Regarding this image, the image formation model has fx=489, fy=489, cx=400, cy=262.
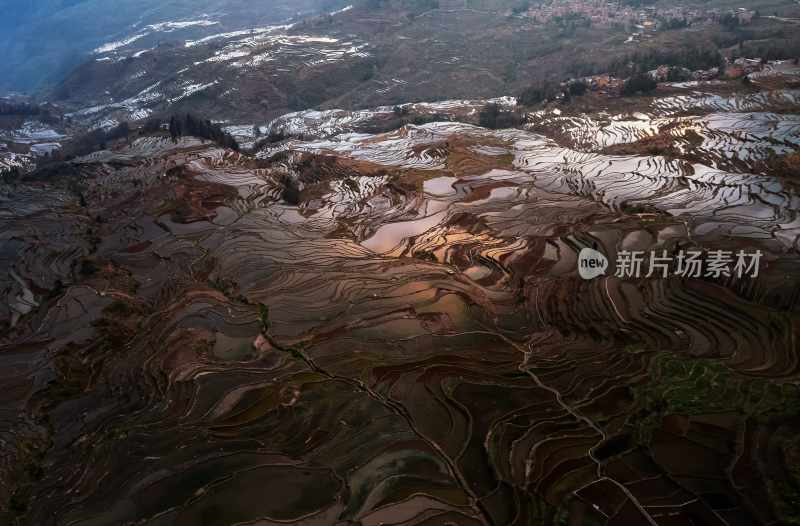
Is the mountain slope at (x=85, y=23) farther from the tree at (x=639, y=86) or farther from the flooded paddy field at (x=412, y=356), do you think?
the flooded paddy field at (x=412, y=356)

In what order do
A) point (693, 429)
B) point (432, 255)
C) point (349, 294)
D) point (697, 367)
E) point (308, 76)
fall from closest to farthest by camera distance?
point (693, 429), point (697, 367), point (349, 294), point (432, 255), point (308, 76)

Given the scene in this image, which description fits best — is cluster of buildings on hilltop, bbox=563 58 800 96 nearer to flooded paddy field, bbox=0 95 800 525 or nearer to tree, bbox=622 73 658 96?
tree, bbox=622 73 658 96

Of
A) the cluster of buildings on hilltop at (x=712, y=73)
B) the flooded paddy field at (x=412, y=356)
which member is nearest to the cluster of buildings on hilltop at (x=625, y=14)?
the cluster of buildings on hilltop at (x=712, y=73)

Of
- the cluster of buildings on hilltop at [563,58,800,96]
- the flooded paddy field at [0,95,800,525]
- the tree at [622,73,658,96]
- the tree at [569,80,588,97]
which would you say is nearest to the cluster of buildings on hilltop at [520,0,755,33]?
the cluster of buildings on hilltop at [563,58,800,96]

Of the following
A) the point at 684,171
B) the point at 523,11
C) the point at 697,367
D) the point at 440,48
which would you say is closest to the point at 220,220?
the point at 697,367

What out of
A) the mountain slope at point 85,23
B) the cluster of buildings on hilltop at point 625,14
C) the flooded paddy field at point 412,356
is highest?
the mountain slope at point 85,23

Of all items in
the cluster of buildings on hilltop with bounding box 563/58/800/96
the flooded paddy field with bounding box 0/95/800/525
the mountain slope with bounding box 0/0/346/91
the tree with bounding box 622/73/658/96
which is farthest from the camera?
the mountain slope with bounding box 0/0/346/91

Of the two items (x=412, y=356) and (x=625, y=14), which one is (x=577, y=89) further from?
(x=625, y=14)

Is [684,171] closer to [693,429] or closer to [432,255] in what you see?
[432,255]

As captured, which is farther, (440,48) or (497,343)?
(440,48)
